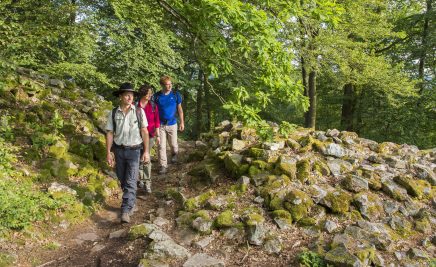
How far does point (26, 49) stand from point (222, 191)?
5089 millimetres

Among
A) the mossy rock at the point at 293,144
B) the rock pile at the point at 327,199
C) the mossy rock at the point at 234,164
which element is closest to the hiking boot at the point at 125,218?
the rock pile at the point at 327,199

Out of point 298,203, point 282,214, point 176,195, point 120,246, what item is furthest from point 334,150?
point 120,246

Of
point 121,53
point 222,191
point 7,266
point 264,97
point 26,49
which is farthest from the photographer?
point 121,53

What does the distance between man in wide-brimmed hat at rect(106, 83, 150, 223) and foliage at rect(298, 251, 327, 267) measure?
3.09 metres

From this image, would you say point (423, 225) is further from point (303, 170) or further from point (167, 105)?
point (167, 105)

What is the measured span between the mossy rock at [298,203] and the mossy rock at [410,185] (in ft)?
7.30

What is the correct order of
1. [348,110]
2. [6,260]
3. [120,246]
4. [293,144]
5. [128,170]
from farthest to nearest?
[348,110] < [293,144] < [128,170] < [120,246] < [6,260]

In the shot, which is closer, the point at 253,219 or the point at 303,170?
the point at 253,219

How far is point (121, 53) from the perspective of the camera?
12812 mm

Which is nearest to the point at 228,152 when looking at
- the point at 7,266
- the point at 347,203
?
the point at 347,203

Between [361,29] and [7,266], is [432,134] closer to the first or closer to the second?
[361,29]

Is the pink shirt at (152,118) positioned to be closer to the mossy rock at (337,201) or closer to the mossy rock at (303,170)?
the mossy rock at (303,170)

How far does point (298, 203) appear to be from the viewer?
230 inches

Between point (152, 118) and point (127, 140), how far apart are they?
1.50 m
